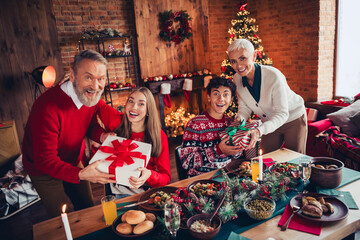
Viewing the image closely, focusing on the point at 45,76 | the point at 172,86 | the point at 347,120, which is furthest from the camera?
the point at 172,86

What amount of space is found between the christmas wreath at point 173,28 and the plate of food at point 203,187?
3.95 m

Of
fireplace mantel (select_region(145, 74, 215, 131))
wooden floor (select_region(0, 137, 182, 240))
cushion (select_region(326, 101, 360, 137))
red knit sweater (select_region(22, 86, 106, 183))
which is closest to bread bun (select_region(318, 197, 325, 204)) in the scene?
red knit sweater (select_region(22, 86, 106, 183))

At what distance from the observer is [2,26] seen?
382 centimetres

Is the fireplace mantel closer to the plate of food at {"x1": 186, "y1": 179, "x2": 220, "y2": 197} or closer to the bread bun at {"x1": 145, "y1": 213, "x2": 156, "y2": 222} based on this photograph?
the plate of food at {"x1": 186, "y1": 179, "x2": 220, "y2": 197}

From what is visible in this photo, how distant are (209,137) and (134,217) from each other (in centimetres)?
99

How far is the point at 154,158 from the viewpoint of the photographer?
5.85ft

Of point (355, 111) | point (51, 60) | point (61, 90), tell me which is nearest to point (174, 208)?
point (61, 90)

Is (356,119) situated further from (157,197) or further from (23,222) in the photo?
(23,222)

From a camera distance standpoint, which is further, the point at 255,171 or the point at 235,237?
the point at 255,171

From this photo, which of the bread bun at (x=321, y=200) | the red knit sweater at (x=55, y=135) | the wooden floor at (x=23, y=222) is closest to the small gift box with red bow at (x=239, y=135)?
the bread bun at (x=321, y=200)

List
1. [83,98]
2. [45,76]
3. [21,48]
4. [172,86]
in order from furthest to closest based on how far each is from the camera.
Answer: [172,86] < [21,48] < [45,76] < [83,98]

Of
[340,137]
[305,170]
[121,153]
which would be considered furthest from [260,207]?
[340,137]

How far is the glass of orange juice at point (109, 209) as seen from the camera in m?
1.29

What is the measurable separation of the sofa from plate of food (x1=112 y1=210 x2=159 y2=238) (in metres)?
2.59
